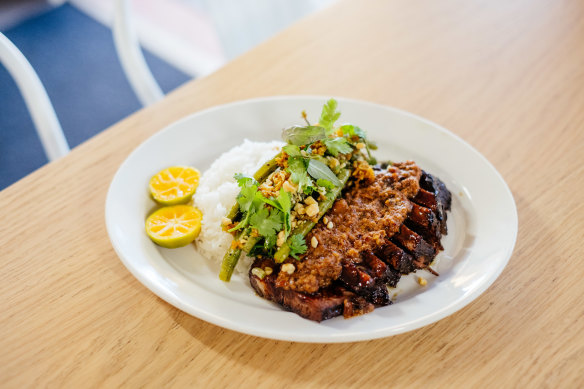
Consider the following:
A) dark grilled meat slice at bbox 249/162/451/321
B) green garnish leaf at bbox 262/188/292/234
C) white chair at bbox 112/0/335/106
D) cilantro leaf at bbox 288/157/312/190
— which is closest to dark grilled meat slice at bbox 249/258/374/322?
dark grilled meat slice at bbox 249/162/451/321

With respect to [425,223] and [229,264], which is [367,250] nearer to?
[425,223]

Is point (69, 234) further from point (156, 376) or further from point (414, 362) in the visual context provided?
point (414, 362)

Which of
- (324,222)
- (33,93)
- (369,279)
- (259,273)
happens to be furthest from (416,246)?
(33,93)

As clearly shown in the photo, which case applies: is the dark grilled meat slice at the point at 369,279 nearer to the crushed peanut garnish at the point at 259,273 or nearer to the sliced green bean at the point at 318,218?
the sliced green bean at the point at 318,218

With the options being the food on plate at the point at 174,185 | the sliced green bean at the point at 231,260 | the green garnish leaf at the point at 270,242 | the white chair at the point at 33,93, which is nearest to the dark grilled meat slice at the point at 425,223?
the green garnish leaf at the point at 270,242

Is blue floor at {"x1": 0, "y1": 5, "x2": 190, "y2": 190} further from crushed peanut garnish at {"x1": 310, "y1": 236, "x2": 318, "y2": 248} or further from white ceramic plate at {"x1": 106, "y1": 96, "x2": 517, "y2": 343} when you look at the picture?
crushed peanut garnish at {"x1": 310, "y1": 236, "x2": 318, "y2": 248}

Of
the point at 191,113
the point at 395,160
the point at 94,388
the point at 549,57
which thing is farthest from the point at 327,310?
the point at 549,57
